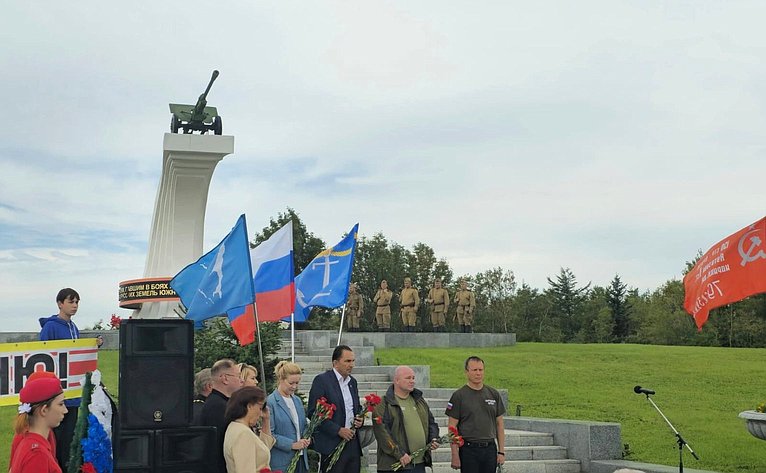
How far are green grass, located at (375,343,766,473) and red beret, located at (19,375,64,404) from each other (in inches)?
365

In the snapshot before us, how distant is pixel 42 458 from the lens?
4707 millimetres

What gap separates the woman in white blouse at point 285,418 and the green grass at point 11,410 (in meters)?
6.28

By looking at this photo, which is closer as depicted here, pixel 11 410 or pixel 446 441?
pixel 446 441

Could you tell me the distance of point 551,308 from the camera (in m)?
60.8

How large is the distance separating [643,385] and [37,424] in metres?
15.6

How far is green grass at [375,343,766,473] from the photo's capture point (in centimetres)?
1293

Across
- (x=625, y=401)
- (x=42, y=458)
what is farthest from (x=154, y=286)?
(x=42, y=458)

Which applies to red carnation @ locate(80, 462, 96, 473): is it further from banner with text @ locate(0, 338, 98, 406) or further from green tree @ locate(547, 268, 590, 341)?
green tree @ locate(547, 268, 590, 341)

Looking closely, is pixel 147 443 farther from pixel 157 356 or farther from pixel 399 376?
pixel 399 376

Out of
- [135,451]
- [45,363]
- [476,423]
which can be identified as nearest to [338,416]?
[476,423]

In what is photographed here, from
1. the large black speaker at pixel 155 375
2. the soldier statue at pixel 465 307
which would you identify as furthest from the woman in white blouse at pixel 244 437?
the soldier statue at pixel 465 307

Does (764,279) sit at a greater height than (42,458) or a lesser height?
A: greater

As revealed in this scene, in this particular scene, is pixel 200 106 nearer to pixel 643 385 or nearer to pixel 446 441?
pixel 643 385

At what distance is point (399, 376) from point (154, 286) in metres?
17.1
